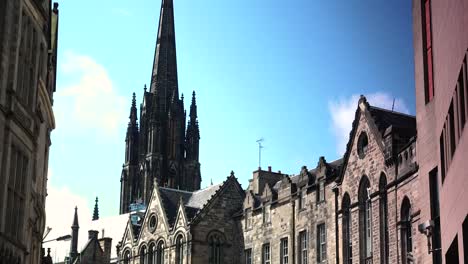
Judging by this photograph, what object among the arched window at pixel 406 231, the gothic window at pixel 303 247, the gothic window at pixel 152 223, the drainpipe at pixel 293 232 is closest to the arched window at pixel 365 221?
the arched window at pixel 406 231

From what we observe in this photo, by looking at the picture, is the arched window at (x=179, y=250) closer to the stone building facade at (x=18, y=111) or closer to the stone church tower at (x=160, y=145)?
the stone building facade at (x=18, y=111)

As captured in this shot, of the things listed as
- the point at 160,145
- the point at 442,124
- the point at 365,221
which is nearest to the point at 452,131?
the point at 442,124

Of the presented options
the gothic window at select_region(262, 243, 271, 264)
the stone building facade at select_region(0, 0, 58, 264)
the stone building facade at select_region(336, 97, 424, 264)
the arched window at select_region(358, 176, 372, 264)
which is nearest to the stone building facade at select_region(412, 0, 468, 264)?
the stone building facade at select_region(336, 97, 424, 264)

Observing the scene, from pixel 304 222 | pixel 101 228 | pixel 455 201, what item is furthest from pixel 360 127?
pixel 101 228

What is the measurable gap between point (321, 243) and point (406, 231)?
34.4 ft

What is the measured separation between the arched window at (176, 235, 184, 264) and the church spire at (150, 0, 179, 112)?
68645 millimetres

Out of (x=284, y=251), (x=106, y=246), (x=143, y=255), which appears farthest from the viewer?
(x=106, y=246)

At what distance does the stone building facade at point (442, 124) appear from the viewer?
2651 centimetres

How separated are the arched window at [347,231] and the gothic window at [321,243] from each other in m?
2.93

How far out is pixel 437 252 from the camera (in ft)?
114

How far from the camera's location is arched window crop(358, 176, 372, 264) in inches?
1764

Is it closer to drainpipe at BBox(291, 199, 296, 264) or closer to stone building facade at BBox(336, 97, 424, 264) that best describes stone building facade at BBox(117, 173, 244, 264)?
drainpipe at BBox(291, 199, 296, 264)

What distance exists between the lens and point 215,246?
203ft

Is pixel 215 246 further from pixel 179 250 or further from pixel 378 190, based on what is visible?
pixel 378 190
